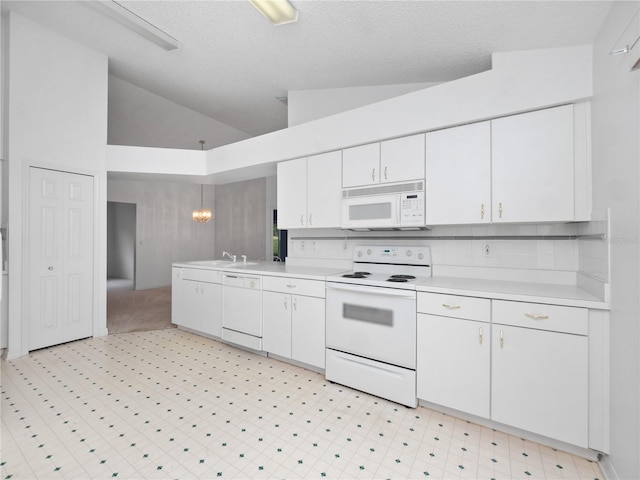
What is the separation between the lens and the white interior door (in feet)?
10.6

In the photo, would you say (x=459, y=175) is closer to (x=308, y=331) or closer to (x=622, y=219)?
(x=622, y=219)

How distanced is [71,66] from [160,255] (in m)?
5.36

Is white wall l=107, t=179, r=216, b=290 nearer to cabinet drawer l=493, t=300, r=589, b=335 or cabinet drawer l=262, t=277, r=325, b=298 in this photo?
cabinet drawer l=262, t=277, r=325, b=298

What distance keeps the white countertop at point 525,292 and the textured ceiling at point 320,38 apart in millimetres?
1626

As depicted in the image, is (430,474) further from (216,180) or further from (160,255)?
(160,255)

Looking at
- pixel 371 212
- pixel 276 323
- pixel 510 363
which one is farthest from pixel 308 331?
pixel 510 363

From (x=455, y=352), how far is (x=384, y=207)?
1304 millimetres

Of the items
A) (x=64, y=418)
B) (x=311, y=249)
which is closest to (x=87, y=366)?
(x=64, y=418)

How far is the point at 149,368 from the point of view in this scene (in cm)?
288

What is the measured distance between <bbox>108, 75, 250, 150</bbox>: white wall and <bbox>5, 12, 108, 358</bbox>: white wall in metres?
1.32

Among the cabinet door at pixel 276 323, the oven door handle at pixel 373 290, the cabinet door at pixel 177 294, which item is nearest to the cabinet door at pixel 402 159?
the oven door handle at pixel 373 290

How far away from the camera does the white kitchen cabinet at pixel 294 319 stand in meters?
2.76

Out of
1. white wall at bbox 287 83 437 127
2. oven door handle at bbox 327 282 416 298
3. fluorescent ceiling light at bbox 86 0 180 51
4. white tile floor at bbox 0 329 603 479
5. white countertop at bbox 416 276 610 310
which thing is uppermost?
fluorescent ceiling light at bbox 86 0 180 51

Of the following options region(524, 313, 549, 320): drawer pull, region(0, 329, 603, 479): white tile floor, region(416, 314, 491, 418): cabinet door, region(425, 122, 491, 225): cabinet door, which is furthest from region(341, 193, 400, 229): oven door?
region(0, 329, 603, 479): white tile floor
